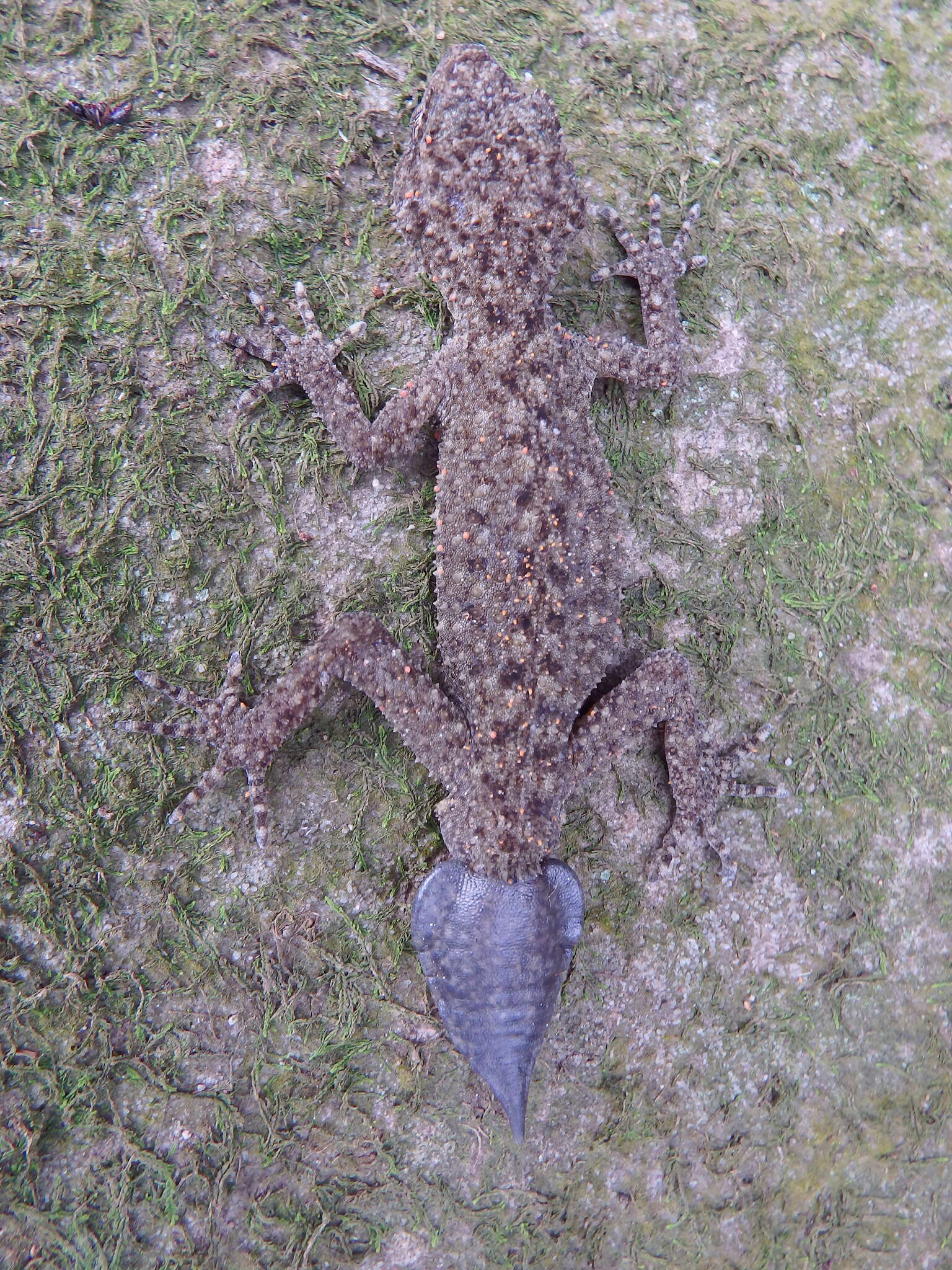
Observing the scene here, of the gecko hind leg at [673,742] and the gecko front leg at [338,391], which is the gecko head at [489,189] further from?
the gecko hind leg at [673,742]

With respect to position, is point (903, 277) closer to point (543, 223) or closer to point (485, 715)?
point (543, 223)

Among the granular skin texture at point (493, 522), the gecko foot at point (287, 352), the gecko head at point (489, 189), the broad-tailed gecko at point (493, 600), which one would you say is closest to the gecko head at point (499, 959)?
the broad-tailed gecko at point (493, 600)

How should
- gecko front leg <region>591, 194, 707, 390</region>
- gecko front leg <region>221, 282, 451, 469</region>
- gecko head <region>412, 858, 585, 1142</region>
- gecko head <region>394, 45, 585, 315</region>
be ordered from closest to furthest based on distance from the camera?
gecko head <region>412, 858, 585, 1142</region> < gecko head <region>394, 45, 585, 315</region> < gecko front leg <region>221, 282, 451, 469</region> < gecko front leg <region>591, 194, 707, 390</region>

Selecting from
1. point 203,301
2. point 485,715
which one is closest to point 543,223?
point 203,301

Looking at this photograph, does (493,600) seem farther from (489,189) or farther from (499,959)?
(489,189)

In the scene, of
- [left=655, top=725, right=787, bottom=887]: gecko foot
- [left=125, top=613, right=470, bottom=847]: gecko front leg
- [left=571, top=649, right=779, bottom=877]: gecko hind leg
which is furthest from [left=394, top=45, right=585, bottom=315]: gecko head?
[left=655, top=725, right=787, bottom=887]: gecko foot

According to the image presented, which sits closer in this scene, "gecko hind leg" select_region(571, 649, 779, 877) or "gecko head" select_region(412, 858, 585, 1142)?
"gecko head" select_region(412, 858, 585, 1142)

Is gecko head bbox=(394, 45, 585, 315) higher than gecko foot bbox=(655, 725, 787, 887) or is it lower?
higher

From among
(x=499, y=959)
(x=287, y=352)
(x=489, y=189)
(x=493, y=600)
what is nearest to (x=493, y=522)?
(x=493, y=600)

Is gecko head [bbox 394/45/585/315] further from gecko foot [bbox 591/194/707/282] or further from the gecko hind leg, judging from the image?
the gecko hind leg
